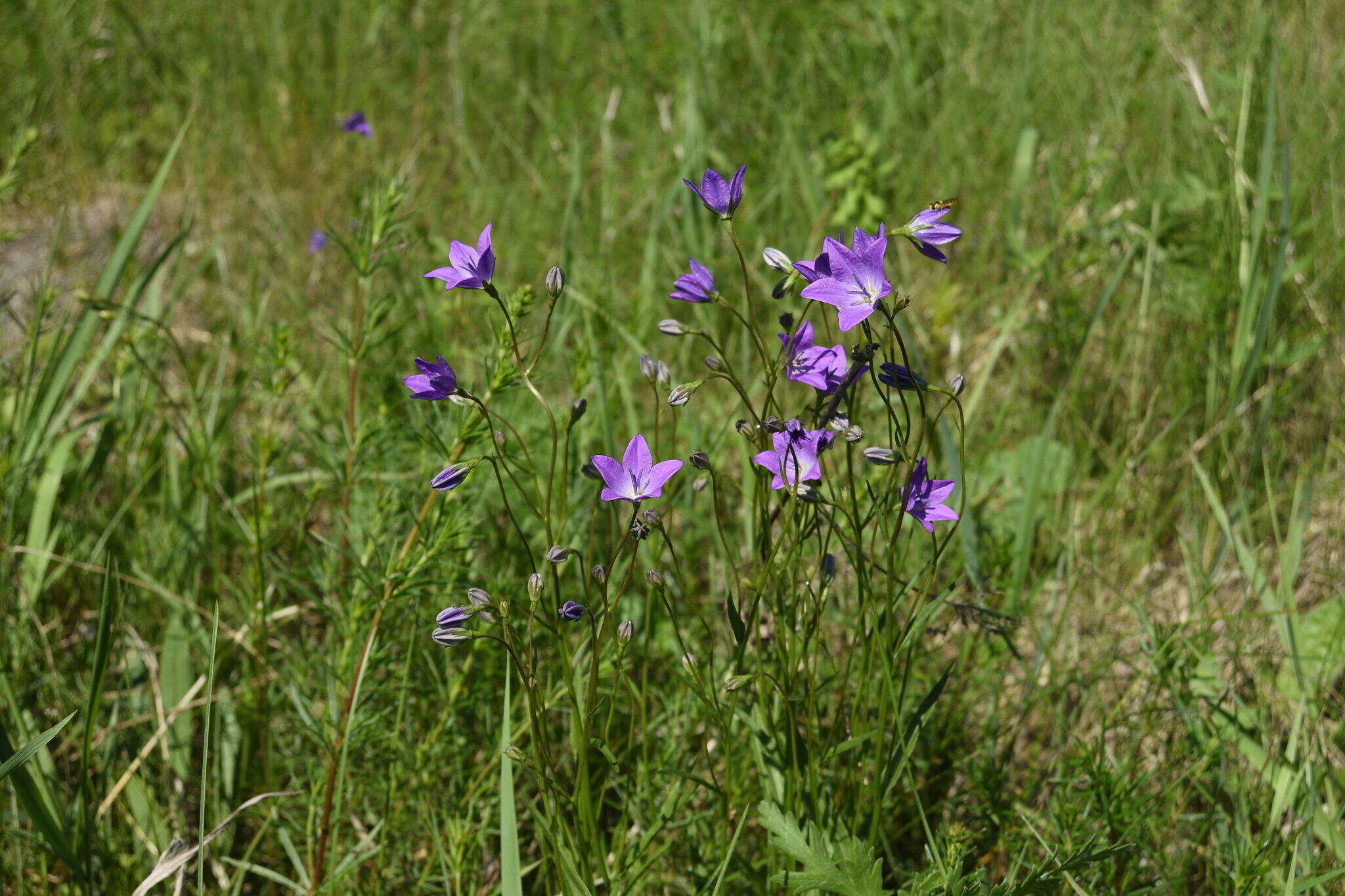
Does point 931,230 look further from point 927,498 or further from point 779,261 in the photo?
point 927,498

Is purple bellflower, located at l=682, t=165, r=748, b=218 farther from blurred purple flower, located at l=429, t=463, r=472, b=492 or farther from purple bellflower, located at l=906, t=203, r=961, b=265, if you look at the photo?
blurred purple flower, located at l=429, t=463, r=472, b=492

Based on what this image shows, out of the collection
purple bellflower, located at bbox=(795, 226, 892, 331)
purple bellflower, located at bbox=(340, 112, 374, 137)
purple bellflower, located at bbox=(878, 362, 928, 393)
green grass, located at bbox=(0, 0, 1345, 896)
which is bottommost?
green grass, located at bbox=(0, 0, 1345, 896)

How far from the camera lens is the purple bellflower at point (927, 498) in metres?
1.36

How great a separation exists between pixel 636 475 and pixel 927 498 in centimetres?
41

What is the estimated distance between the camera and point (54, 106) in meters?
4.35

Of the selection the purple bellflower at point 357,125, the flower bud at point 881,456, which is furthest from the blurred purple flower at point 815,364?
the purple bellflower at point 357,125

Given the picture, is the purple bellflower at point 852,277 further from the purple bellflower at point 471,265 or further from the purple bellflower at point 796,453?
the purple bellflower at point 471,265

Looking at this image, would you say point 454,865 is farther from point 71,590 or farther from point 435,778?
point 71,590

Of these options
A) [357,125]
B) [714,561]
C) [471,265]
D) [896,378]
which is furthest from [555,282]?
[357,125]

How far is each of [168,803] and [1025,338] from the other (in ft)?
9.59

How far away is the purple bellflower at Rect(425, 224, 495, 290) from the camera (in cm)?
133

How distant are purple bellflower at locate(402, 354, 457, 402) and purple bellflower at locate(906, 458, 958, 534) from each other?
0.63 m

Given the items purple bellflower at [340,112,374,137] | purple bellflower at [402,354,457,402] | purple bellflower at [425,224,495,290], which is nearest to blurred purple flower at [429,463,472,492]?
purple bellflower at [402,354,457,402]

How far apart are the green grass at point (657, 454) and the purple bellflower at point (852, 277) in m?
0.40
